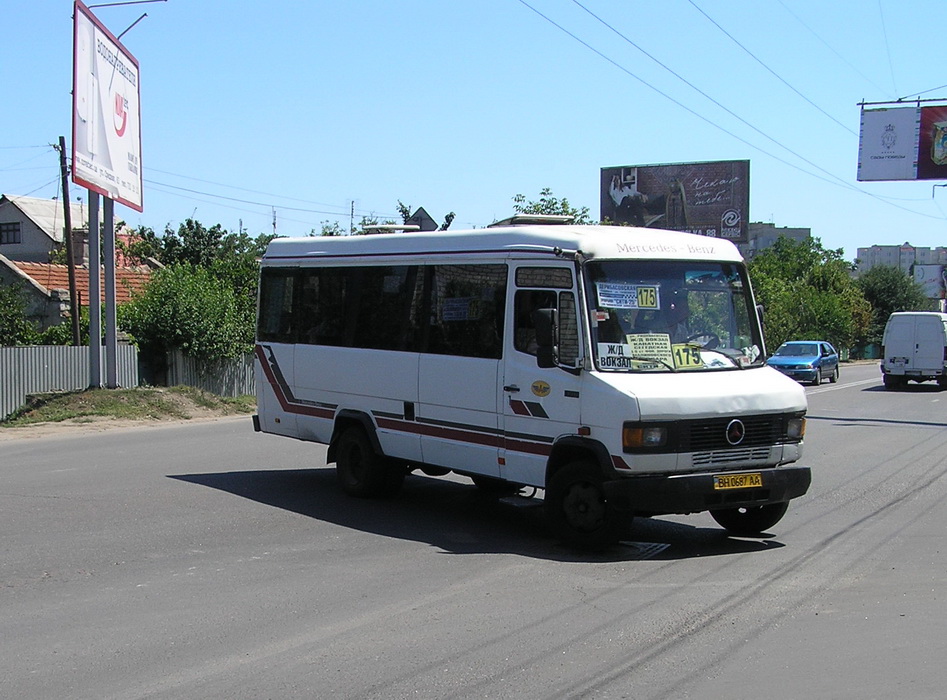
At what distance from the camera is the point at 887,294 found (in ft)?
283

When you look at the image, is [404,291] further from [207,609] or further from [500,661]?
[500,661]

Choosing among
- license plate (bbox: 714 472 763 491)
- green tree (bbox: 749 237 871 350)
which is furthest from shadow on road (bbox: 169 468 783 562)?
green tree (bbox: 749 237 871 350)

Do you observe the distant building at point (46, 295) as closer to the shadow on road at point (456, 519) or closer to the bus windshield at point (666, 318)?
the shadow on road at point (456, 519)

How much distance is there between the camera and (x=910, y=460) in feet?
52.3

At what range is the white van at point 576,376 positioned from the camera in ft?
28.2

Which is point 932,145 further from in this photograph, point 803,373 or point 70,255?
point 70,255

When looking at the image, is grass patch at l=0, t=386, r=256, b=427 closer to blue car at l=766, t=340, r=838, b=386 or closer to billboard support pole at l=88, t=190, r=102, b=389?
billboard support pole at l=88, t=190, r=102, b=389

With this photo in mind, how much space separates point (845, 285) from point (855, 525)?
2729 inches

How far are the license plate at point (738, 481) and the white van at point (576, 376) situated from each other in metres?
0.02

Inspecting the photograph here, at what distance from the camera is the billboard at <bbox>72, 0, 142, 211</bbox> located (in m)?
20.4

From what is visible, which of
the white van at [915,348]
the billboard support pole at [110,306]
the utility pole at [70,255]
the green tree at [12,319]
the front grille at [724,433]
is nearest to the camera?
the front grille at [724,433]

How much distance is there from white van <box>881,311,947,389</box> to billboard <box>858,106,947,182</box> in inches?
190

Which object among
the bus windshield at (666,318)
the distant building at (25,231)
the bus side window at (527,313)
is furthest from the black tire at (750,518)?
the distant building at (25,231)

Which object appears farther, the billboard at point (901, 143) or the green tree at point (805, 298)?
the green tree at point (805, 298)
